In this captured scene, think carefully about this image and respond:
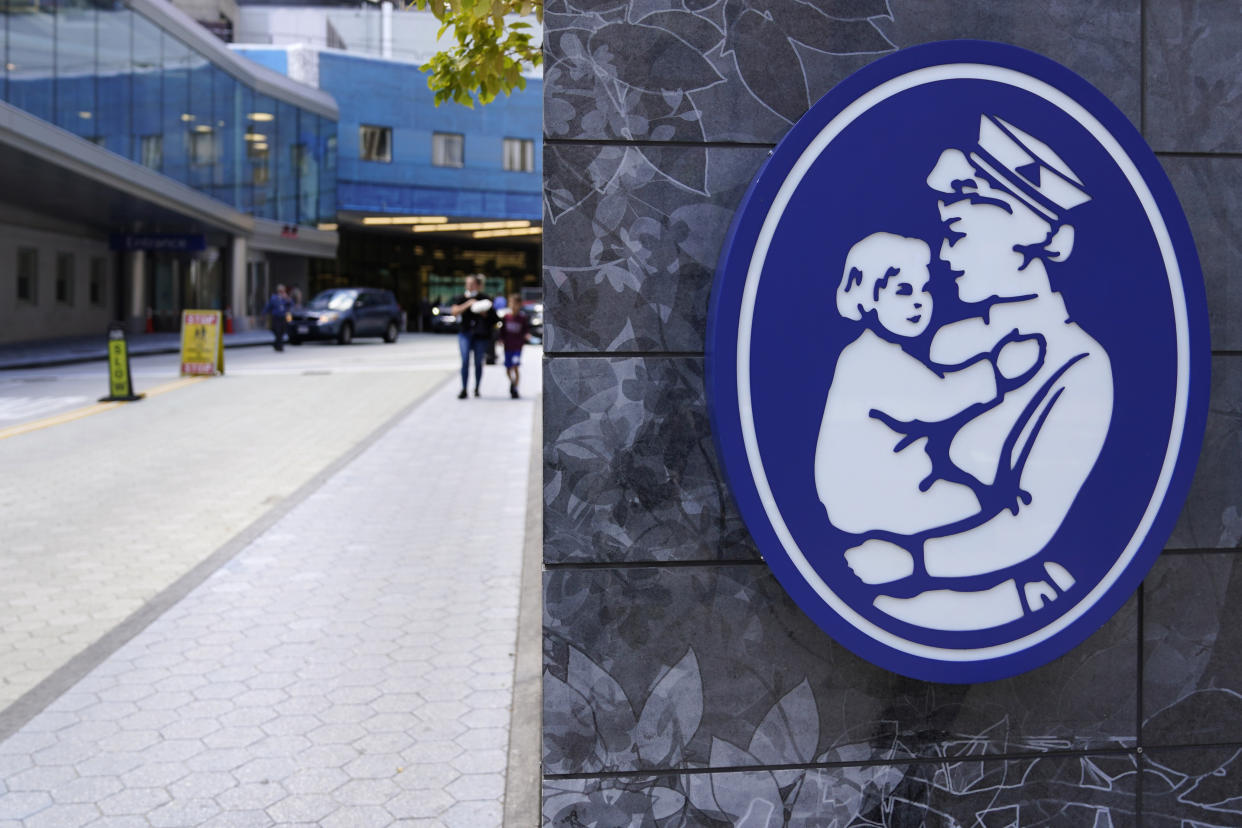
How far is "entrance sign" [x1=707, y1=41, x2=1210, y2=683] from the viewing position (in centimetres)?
301

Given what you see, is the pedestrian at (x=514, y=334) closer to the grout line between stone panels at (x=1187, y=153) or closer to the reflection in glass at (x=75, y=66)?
the grout line between stone panels at (x=1187, y=153)

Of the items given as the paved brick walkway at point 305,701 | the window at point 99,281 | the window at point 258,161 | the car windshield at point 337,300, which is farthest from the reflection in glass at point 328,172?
the paved brick walkway at point 305,701

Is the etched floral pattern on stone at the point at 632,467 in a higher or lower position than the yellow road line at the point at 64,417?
higher

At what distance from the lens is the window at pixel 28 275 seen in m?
34.5

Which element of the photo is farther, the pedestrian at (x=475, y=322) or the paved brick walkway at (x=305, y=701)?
the pedestrian at (x=475, y=322)

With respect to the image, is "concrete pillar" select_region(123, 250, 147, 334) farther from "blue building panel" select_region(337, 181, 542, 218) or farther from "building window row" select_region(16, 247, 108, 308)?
"blue building panel" select_region(337, 181, 542, 218)

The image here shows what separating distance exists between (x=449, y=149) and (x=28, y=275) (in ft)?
90.0

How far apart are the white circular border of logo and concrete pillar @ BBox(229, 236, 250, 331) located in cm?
4543

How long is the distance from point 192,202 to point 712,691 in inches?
1427

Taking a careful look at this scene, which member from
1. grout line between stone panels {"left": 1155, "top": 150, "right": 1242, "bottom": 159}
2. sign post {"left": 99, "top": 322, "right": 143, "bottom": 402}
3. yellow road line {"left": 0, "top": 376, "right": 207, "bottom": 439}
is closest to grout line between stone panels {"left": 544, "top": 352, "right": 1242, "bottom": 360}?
grout line between stone panels {"left": 1155, "top": 150, "right": 1242, "bottom": 159}

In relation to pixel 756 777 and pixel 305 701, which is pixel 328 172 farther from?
pixel 756 777

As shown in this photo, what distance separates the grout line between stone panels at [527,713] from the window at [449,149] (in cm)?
5359

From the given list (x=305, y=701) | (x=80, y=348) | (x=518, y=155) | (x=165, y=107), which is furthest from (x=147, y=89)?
(x=305, y=701)

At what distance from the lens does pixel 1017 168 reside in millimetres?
3061
